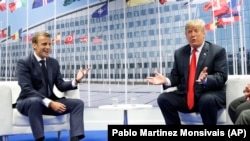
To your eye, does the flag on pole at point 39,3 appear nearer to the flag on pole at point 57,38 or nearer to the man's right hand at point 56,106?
the flag on pole at point 57,38

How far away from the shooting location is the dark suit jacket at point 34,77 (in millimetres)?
2549

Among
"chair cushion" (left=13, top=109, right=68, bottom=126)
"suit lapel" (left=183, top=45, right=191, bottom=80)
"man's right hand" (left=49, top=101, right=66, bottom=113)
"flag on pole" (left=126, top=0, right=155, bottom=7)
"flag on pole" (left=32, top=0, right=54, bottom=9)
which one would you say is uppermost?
"flag on pole" (left=32, top=0, right=54, bottom=9)

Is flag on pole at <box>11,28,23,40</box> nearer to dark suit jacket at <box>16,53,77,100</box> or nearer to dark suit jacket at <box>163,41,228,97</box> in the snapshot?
dark suit jacket at <box>16,53,77,100</box>

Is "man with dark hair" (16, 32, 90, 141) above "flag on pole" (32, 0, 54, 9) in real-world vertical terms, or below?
below

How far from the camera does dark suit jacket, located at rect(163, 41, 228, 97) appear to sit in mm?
2408

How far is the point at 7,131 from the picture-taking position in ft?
8.23

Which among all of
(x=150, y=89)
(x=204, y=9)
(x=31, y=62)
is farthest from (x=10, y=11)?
(x=204, y=9)
